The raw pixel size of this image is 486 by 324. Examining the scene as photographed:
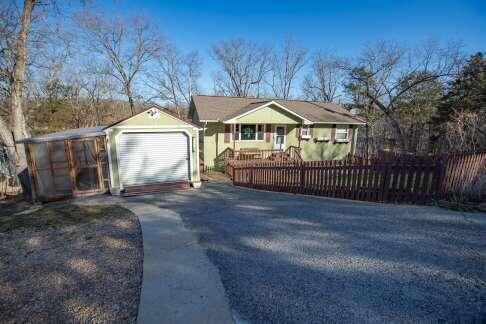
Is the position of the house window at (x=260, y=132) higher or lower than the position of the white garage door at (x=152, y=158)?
higher

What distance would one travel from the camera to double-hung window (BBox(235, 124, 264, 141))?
15148 mm

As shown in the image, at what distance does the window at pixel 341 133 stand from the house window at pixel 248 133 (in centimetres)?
693

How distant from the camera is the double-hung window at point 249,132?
596 inches

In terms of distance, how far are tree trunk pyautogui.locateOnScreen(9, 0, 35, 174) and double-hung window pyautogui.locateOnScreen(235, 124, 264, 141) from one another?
11217 mm

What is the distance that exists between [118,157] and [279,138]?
10.9m

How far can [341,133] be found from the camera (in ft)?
58.1

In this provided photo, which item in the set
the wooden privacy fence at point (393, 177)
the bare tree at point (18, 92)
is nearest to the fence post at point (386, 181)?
the wooden privacy fence at point (393, 177)

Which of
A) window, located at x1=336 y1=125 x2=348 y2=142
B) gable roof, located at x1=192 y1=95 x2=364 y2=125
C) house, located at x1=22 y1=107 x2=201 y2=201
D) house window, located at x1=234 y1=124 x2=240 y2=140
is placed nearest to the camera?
house, located at x1=22 y1=107 x2=201 y2=201

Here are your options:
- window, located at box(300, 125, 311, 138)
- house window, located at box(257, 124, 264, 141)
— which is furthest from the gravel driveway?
window, located at box(300, 125, 311, 138)

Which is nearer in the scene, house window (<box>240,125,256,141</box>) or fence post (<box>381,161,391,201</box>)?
fence post (<box>381,161,391,201</box>)

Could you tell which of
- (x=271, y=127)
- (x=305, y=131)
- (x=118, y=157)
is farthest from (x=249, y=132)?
(x=118, y=157)

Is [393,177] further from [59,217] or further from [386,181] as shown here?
[59,217]

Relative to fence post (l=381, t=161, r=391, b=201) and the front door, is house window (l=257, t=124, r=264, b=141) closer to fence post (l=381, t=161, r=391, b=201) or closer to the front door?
the front door

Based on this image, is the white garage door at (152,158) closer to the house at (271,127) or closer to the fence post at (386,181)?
the house at (271,127)
